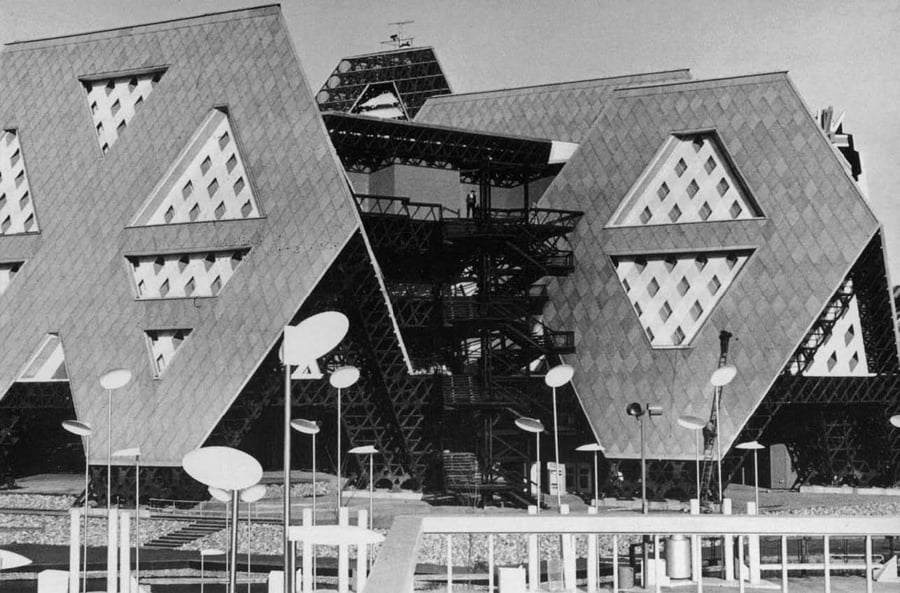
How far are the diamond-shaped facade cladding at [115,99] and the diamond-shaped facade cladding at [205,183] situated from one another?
11.0 ft

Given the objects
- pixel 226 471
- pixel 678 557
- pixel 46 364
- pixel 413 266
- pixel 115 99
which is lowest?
pixel 678 557

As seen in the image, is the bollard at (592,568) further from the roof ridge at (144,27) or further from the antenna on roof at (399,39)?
the antenna on roof at (399,39)

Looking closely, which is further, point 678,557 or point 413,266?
point 413,266

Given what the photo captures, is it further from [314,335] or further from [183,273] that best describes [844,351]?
[314,335]

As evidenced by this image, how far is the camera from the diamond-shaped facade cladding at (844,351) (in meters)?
45.5

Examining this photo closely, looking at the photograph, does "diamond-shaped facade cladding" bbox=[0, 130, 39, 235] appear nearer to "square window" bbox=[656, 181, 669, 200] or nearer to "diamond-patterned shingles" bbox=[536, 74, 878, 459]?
"diamond-patterned shingles" bbox=[536, 74, 878, 459]

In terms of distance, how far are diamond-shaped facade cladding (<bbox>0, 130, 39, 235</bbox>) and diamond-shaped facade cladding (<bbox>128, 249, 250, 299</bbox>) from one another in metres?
5.33

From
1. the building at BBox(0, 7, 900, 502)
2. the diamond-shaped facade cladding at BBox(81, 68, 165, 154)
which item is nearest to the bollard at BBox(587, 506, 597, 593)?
the building at BBox(0, 7, 900, 502)

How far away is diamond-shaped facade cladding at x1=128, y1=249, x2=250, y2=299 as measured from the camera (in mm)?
42688

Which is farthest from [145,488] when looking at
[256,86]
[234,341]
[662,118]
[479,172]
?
[662,118]

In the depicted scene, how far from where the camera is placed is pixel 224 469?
11164 mm

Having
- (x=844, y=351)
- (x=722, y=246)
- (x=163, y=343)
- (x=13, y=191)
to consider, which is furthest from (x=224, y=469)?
(x=13, y=191)

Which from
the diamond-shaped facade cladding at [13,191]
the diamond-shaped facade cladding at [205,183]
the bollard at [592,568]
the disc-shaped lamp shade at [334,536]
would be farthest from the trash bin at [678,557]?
the diamond-shaped facade cladding at [13,191]

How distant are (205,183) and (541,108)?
55.5 feet
